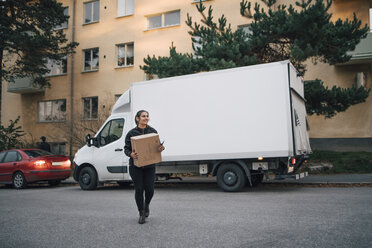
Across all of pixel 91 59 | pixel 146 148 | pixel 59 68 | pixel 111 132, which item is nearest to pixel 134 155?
pixel 146 148

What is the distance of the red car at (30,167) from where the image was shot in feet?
39.7

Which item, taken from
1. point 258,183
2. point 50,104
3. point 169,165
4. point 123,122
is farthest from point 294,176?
point 50,104

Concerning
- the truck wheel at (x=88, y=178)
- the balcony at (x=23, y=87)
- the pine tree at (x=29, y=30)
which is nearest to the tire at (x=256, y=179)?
the truck wheel at (x=88, y=178)

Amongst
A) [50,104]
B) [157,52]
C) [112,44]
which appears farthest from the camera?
[50,104]

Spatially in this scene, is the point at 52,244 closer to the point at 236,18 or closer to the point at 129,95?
the point at 129,95

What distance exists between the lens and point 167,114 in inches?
387

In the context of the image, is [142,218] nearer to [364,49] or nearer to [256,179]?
[256,179]

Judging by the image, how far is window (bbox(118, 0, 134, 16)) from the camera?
889 inches

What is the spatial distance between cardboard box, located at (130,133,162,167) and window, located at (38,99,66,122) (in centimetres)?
1937

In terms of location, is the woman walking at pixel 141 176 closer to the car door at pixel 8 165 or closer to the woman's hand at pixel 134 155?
the woman's hand at pixel 134 155

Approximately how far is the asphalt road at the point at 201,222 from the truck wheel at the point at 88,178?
8.39 ft

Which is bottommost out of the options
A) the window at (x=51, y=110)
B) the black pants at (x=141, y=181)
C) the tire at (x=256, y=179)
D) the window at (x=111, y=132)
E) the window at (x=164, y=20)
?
the tire at (x=256, y=179)

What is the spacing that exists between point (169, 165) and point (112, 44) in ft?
49.5

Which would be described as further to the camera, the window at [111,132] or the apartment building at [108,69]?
the apartment building at [108,69]
